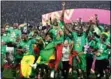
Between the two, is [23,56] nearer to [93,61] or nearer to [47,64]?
[47,64]

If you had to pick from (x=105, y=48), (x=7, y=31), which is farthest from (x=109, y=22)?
(x=7, y=31)

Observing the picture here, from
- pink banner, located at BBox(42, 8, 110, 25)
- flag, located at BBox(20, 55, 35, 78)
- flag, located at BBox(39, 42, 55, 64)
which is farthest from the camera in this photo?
flag, located at BBox(20, 55, 35, 78)

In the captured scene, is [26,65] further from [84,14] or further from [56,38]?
[84,14]

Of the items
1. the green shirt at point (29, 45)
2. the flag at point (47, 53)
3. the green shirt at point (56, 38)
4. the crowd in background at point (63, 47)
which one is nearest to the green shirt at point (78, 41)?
the crowd in background at point (63, 47)

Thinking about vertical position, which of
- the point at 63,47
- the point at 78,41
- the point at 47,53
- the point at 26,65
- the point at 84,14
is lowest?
the point at 26,65

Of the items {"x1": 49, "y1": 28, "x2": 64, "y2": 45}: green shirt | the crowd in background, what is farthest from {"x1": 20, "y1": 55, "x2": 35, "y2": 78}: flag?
{"x1": 49, "y1": 28, "x2": 64, "y2": 45}: green shirt

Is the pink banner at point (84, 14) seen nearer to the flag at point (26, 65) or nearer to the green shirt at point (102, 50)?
the green shirt at point (102, 50)

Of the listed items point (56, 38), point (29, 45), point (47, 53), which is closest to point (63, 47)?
point (56, 38)

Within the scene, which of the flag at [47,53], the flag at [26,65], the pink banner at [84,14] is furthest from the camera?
the flag at [26,65]

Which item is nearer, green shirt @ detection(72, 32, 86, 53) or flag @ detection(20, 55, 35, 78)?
green shirt @ detection(72, 32, 86, 53)

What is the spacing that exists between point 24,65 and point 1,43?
65cm

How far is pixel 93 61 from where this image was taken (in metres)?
10.7

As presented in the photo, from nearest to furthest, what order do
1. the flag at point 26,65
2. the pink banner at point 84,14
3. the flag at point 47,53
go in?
1. the pink banner at point 84,14
2. the flag at point 47,53
3. the flag at point 26,65

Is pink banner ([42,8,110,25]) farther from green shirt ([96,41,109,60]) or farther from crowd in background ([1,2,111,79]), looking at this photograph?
green shirt ([96,41,109,60])
